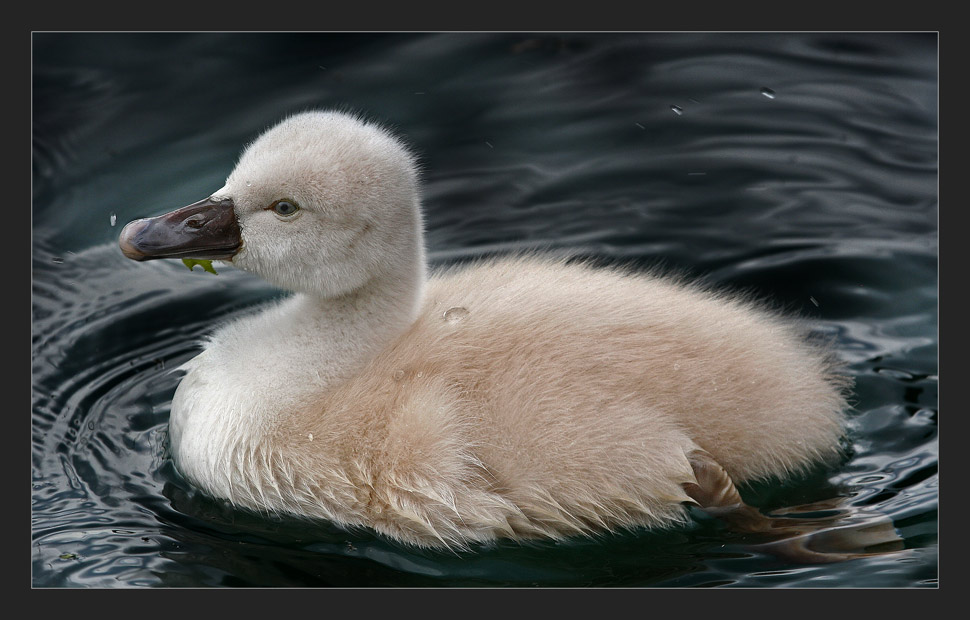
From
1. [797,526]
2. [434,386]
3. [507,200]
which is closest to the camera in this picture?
[434,386]

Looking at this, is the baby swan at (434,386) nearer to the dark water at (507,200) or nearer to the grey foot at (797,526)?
the grey foot at (797,526)

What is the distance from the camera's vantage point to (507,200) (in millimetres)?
5762

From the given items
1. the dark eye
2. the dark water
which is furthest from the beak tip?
the dark water

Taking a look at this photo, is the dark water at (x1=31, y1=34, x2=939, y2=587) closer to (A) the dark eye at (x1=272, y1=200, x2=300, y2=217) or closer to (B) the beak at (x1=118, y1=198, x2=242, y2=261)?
(B) the beak at (x1=118, y1=198, x2=242, y2=261)

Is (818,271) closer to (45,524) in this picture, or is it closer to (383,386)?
(383,386)

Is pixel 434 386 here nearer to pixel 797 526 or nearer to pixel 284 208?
pixel 284 208

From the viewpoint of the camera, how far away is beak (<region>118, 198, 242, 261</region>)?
3748 mm

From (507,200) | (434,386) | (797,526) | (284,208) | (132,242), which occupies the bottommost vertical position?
(797,526)

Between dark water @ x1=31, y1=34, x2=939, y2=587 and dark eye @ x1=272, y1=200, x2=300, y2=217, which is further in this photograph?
dark water @ x1=31, y1=34, x2=939, y2=587

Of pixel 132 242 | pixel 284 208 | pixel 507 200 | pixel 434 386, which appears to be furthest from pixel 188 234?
pixel 507 200

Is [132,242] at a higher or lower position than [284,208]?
Result: lower

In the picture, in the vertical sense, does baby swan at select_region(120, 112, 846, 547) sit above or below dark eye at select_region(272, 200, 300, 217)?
below

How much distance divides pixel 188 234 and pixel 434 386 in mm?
914

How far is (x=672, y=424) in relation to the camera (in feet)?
12.0
